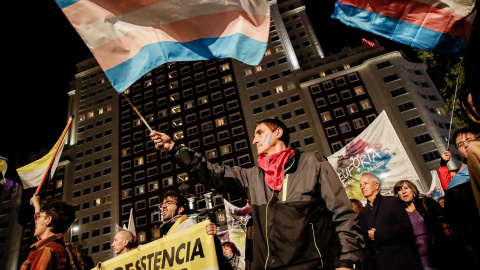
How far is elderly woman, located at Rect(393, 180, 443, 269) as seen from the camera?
4230 millimetres

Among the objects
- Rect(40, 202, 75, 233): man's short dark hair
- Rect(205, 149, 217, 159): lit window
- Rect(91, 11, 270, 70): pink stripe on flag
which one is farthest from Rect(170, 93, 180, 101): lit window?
Rect(40, 202, 75, 233): man's short dark hair

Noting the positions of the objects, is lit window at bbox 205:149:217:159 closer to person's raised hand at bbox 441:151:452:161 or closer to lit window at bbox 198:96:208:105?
lit window at bbox 198:96:208:105

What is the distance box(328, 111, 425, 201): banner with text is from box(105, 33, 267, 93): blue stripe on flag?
24.7ft

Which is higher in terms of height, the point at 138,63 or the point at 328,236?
the point at 138,63

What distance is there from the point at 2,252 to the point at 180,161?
71.4 meters

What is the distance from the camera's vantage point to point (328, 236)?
2.38m

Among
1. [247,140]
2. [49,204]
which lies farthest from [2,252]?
[49,204]

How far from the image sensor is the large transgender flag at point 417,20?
3.73 metres

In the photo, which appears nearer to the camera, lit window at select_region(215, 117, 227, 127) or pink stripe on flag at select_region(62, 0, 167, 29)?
pink stripe on flag at select_region(62, 0, 167, 29)

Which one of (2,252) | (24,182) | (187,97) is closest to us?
(24,182)

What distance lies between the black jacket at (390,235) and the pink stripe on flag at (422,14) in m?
2.34

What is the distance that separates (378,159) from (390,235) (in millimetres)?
6591

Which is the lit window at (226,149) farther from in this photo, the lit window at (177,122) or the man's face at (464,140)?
the man's face at (464,140)

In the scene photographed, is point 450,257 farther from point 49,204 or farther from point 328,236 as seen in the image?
point 49,204
